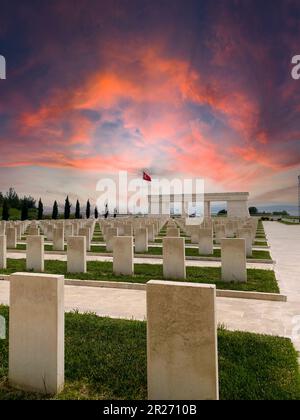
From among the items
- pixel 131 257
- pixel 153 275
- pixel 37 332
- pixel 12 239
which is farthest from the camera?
pixel 12 239

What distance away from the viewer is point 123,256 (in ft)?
30.3

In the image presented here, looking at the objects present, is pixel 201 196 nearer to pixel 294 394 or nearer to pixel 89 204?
pixel 89 204

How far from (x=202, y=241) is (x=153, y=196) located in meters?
59.0

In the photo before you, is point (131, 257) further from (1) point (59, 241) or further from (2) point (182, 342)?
(1) point (59, 241)

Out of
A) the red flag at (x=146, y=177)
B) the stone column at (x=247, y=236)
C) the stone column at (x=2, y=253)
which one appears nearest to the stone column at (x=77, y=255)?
the stone column at (x=2, y=253)

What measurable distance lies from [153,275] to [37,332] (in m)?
5.96

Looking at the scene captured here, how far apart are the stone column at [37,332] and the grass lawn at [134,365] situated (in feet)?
0.51

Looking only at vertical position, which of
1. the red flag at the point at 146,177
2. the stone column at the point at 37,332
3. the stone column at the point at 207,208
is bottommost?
the stone column at the point at 37,332

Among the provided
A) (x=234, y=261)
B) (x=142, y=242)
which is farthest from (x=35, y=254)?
(x=234, y=261)

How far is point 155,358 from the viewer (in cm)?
294

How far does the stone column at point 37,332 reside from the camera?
3.18 m

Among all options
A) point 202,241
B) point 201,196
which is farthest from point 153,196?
point 202,241

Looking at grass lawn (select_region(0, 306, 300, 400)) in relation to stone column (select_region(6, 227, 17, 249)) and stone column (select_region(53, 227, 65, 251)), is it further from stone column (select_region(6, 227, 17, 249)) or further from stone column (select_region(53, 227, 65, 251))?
stone column (select_region(6, 227, 17, 249))

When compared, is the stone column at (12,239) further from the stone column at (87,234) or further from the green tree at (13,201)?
the green tree at (13,201)
